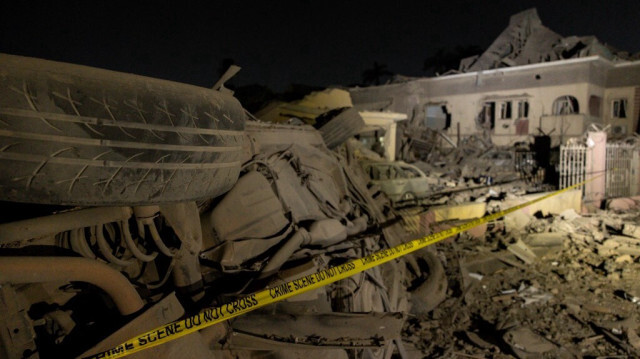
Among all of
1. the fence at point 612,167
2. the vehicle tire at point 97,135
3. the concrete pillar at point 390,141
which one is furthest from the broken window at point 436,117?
A: the vehicle tire at point 97,135

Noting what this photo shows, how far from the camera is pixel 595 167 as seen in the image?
11.7 meters

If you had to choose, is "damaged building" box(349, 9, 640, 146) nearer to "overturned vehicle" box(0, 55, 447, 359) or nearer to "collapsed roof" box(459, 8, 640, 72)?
"collapsed roof" box(459, 8, 640, 72)

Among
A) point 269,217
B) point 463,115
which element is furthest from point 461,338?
point 463,115

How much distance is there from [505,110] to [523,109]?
116 centimetres

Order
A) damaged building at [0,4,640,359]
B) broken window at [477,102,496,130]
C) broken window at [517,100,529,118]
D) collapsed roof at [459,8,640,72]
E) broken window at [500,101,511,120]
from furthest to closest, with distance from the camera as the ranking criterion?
broken window at [477,102,496,130] → collapsed roof at [459,8,640,72] → broken window at [500,101,511,120] → broken window at [517,100,529,118] → damaged building at [0,4,640,359]

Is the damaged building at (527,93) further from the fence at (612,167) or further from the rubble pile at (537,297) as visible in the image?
the rubble pile at (537,297)

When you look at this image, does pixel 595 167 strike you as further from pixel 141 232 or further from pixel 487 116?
pixel 487 116

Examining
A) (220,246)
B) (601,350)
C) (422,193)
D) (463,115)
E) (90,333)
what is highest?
(463,115)

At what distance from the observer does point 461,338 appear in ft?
14.8

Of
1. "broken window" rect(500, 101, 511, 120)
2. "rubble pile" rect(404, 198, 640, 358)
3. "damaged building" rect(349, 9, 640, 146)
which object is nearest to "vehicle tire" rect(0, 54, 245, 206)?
"rubble pile" rect(404, 198, 640, 358)

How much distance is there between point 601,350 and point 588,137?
369 inches

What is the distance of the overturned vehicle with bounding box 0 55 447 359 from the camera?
122 cm

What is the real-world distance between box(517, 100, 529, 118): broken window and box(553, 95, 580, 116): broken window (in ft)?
5.05

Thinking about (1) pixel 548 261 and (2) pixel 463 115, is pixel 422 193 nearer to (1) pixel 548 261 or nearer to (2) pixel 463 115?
(1) pixel 548 261
